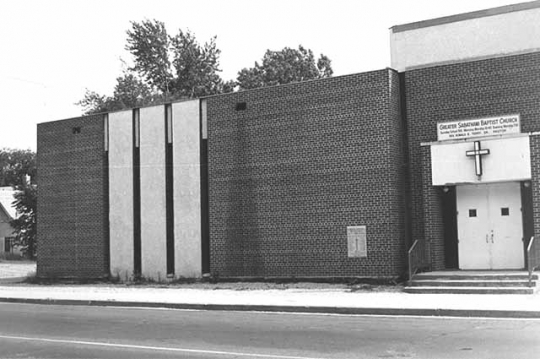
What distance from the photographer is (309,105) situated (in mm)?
24219

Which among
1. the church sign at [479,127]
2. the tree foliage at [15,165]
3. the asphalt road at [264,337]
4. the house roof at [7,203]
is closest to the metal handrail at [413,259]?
the church sign at [479,127]

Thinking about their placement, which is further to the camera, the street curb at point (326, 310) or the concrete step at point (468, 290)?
the concrete step at point (468, 290)

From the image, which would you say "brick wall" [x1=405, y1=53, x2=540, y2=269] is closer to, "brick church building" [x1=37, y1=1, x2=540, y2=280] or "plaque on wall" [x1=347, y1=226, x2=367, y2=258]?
"brick church building" [x1=37, y1=1, x2=540, y2=280]

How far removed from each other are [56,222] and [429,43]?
17.4 metres

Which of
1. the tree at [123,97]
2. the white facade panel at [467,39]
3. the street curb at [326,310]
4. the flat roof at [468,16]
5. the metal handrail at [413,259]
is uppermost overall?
the tree at [123,97]

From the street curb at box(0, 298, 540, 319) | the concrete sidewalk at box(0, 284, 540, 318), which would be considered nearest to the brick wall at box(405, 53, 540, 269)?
the concrete sidewalk at box(0, 284, 540, 318)

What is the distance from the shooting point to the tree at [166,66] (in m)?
64.8

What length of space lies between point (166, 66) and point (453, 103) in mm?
47086

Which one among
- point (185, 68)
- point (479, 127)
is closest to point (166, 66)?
point (185, 68)

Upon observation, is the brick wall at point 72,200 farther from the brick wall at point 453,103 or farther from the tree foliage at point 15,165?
the tree foliage at point 15,165

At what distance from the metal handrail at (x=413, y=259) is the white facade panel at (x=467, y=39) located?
7851mm

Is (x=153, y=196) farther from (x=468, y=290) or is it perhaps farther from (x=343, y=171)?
(x=468, y=290)

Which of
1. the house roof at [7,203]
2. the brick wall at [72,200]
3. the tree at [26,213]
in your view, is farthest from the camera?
the house roof at [7,203]

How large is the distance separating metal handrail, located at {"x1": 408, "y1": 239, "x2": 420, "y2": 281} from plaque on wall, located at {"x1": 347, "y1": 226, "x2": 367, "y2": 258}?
5.24ft
